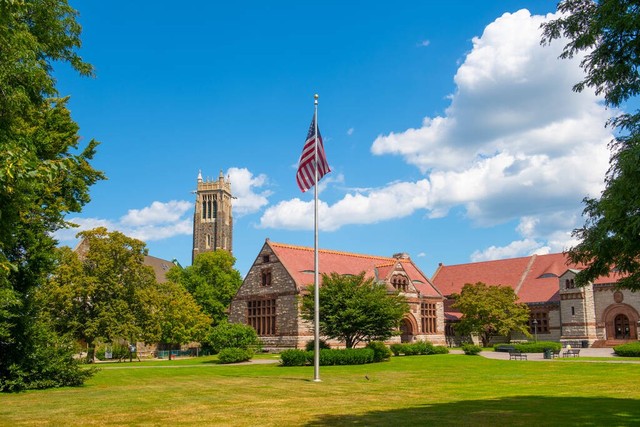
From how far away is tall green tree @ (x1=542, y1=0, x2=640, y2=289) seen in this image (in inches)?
415

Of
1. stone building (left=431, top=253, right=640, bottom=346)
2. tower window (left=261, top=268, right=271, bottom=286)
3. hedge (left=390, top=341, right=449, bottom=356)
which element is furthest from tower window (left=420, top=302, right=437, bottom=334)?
tower window (left=261, top=268, right=271, bottom=286)

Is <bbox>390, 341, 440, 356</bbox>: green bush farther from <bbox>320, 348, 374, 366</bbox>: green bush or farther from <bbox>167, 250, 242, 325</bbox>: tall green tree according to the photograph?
<bbox>167, 250, 242, 325</bbox>: tall green tree

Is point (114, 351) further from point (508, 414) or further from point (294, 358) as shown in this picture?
point (508, 414)

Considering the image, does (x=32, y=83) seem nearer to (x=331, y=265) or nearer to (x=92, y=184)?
(x=92, y=184)

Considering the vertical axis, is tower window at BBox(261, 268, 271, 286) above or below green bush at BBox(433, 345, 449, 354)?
above

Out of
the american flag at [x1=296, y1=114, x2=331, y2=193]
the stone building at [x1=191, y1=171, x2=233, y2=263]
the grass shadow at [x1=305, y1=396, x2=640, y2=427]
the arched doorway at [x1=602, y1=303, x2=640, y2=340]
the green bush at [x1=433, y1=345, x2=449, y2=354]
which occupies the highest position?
the stone building at [x1=191, y1=171, x2=233, y2=263]

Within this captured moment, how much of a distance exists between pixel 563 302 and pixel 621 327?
19.4 feet

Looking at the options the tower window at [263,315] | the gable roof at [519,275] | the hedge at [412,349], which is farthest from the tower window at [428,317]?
the tower window at [263,315]

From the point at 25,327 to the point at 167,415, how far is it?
469 inches

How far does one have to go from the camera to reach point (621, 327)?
58438mm

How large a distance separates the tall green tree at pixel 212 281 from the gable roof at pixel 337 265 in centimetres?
1841

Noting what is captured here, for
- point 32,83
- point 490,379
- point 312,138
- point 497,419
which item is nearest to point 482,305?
point 490,379

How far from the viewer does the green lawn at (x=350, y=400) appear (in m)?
14.2

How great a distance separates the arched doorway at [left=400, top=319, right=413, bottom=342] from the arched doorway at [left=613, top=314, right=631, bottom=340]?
20.7 meters
